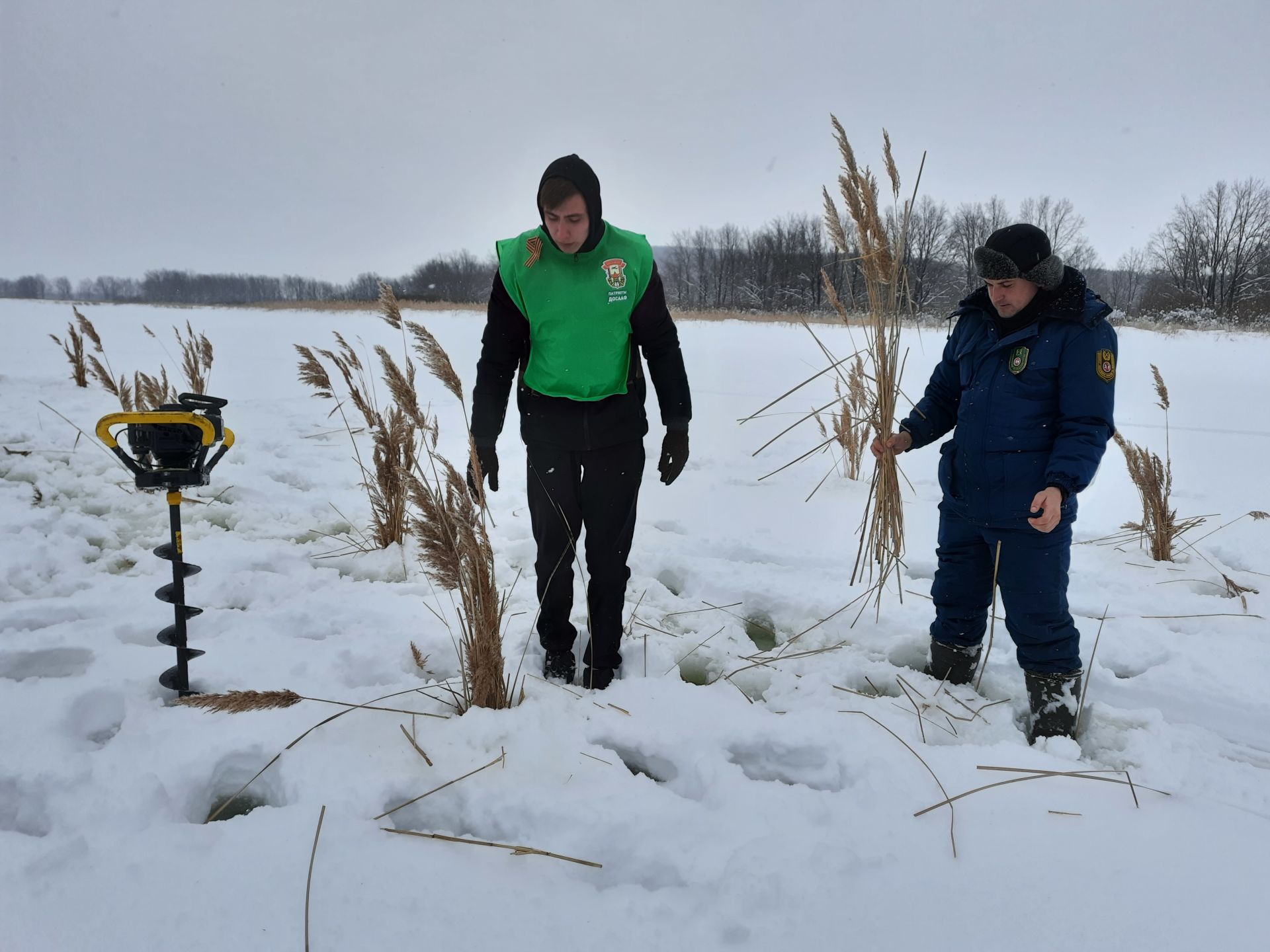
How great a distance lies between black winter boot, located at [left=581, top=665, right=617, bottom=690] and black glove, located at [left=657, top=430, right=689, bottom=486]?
635 millimetres

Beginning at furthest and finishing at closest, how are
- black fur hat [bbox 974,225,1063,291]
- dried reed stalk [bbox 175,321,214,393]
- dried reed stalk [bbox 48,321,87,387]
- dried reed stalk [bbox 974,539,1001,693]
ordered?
dried reed stalk [bbox 48,321,87,387] → dried reed stalk [bbox 175,321,214,393] → dried reed stalk [bbox 974,539,1001,693] → black fur hat [bbox 974,225,1063,291]

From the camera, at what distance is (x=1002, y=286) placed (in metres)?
1.69

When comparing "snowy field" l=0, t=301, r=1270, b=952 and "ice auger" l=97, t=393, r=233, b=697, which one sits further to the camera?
"ice auger" l=97, t=393, r=233, b=697

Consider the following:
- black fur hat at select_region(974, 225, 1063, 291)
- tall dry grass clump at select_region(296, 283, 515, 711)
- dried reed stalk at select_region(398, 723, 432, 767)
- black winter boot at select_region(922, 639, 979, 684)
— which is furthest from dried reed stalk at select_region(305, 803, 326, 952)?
black fur hat at select_region(974, 225, 1063, 291)

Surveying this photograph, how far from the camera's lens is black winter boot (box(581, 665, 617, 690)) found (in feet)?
6.40

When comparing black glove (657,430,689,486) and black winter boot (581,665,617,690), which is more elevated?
black glove (657,430,689,486)

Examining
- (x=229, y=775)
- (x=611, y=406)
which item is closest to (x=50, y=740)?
(x=229, y=775)

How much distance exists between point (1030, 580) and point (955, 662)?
0.43 metres

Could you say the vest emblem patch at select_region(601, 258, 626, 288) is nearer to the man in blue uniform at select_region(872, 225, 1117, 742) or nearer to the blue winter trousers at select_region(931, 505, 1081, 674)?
the man in blue uniform at select_region(872, 225, 1117, 742)

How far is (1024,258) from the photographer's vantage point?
1.62m

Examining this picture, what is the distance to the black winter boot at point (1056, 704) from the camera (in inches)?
68.4

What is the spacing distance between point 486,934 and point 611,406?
4.26ft

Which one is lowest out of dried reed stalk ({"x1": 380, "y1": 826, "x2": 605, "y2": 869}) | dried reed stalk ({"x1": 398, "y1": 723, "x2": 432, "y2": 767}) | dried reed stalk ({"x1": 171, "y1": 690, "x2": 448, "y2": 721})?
dried reed stalk ({"x1": 380, "y1": 826, "x2": 605, "y2": 869})

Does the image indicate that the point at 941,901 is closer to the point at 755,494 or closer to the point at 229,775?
the point at 229,775
